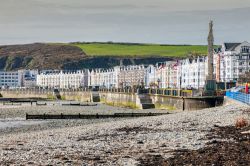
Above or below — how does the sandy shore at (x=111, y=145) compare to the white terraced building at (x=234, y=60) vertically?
below

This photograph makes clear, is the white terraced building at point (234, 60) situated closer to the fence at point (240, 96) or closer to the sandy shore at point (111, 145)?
the fence at point (240, 96)

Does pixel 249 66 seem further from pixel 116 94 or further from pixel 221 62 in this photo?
pixel 116 94

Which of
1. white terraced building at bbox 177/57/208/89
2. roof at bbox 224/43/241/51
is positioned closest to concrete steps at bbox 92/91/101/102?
white terraced building at bbox 177/57/208/89

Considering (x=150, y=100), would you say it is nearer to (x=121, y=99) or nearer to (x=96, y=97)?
(x=121, y=99)

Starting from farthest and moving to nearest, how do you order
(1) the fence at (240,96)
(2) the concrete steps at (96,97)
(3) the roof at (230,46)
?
(3) the roof at (230,46) → (2) the concrete steps at (96,97) → (1) the fence at (240,96)

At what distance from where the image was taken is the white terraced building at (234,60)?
15550cm

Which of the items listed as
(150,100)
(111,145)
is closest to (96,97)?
→ (150,100)

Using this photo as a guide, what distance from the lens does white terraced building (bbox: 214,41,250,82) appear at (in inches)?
6122

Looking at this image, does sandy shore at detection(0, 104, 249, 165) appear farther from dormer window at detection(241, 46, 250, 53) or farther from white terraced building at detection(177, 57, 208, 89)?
white terraced building at detection(177, 57, 208, 89)

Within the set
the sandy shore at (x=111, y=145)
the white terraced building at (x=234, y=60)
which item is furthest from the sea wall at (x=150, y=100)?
the white terraced building at (x=234, y=60)

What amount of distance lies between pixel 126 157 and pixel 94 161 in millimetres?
1427

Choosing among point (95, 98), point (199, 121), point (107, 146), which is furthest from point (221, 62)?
point (107, 146)

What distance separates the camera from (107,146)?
2819cm

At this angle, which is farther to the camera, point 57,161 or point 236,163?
point 57,161
